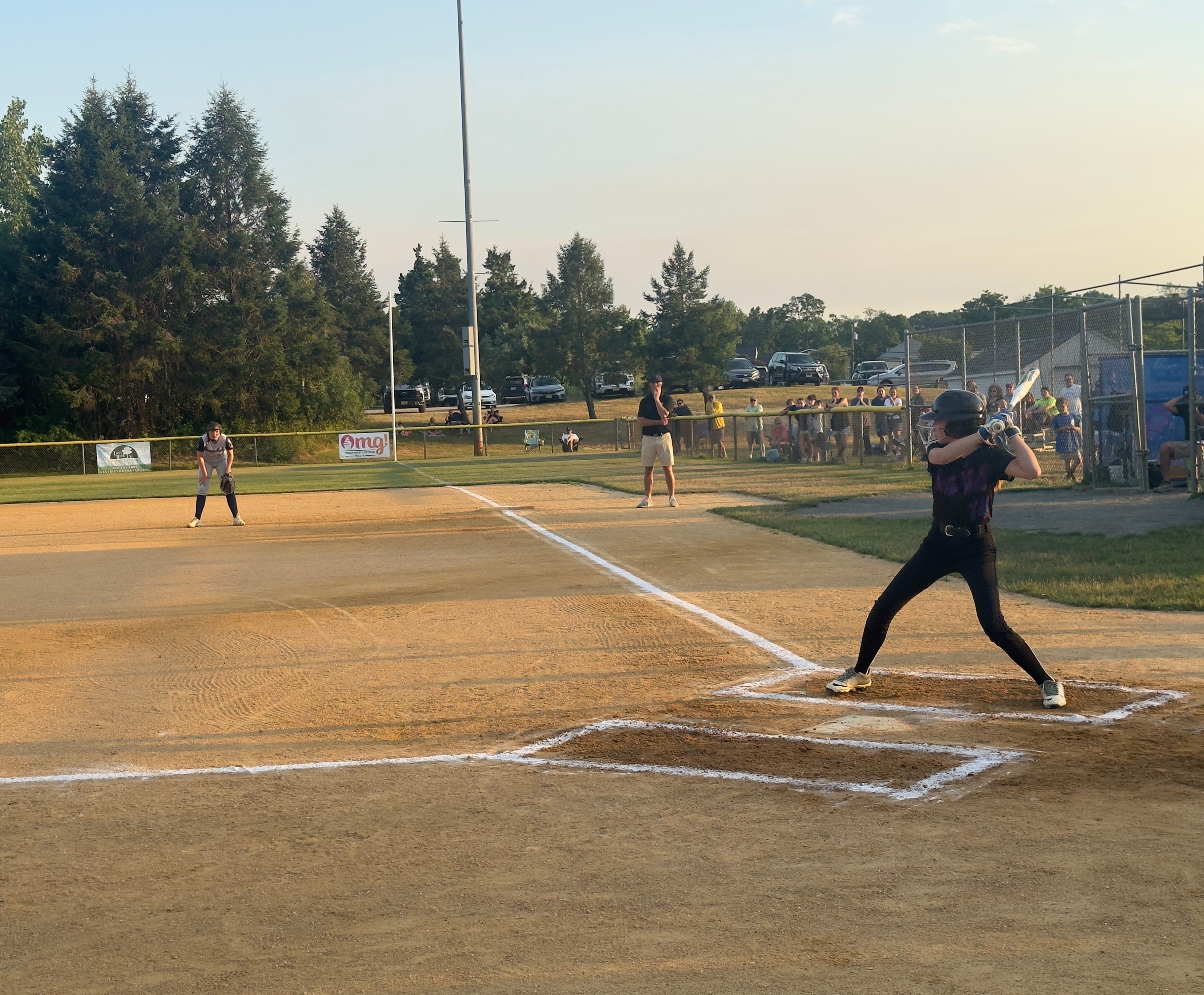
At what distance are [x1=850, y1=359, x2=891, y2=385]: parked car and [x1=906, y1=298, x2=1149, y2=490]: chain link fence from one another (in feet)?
135

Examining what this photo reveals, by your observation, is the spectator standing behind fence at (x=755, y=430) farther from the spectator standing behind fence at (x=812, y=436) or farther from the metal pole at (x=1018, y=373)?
the metal pole at (x=1018, y=373)

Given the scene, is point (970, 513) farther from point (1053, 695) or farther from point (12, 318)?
point (12, 318)

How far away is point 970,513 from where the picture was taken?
6.51 metres

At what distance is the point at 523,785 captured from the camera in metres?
5.19

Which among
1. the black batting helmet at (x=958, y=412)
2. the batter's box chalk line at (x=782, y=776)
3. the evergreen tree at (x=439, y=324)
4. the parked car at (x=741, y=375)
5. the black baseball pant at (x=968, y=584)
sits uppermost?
the evergreen tree at (x=439, y=324)

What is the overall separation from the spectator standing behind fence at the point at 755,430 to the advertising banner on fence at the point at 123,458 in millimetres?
22754

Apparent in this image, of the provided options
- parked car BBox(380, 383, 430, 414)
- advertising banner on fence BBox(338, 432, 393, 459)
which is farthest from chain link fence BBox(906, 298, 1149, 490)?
parked car BBox(380, 383, 430, 414)

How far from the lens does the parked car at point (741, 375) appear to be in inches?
3086

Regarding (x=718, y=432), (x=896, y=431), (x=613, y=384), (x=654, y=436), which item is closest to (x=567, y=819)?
(x=654, y=436)

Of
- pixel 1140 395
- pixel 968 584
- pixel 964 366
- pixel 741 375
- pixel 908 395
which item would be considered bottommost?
pixel 968 584

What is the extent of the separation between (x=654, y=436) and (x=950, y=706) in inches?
507

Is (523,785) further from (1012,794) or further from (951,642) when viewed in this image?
(951,642)

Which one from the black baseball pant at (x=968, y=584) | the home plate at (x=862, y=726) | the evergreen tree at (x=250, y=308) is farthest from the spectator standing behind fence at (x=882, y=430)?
the evergreen tree at (x=250, y=308)

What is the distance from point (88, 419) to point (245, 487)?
30.7 metres
